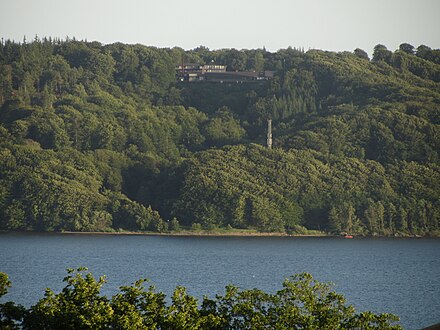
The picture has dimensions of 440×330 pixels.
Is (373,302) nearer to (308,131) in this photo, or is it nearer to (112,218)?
(112,218)

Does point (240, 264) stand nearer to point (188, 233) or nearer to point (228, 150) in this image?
point (188, 233)

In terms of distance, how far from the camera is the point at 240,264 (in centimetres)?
11081

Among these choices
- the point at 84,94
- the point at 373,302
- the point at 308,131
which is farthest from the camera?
the point at 84,94

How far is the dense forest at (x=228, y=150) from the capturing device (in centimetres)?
13925

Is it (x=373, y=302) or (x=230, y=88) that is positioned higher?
(x=230, y=88)

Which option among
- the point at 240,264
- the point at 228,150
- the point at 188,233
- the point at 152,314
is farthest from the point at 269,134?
the point at 152,314

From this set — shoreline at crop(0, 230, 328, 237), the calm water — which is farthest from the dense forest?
the calm water

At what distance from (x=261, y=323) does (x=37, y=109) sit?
125 metres

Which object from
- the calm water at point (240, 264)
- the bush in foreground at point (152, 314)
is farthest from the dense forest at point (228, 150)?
the bush in foreground at point (152, 314)

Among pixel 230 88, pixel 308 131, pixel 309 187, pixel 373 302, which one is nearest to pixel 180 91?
pixel 230 88

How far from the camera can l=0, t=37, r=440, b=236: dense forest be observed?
13925cm

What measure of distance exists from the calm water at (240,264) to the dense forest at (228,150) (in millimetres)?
4574

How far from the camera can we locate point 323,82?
189875 mm

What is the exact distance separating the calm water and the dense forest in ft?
15.0
